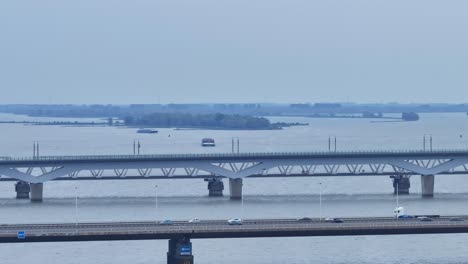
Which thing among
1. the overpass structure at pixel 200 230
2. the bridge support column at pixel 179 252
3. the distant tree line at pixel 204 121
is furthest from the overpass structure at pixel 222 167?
the distant tree line at pixel 204 121

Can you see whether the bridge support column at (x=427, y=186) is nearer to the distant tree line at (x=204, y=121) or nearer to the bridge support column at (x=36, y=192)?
the bridge support column at (x=36, y=192)

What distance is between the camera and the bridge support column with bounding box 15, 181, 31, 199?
175 ft

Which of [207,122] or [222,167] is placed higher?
[222,167]

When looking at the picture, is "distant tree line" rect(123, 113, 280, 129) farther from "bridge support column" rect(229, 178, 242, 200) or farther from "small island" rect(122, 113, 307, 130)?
"bridge support column" rect(229, 178, 242, 200)

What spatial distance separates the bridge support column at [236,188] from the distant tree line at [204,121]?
9056cm

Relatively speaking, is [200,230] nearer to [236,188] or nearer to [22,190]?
[236,188]

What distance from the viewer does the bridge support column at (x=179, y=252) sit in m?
34.6

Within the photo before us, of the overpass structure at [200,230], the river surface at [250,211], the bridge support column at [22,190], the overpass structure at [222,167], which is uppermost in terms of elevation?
the overpass structure at [222,167]

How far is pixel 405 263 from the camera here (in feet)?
113

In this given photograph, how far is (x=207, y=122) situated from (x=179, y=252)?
119 metres

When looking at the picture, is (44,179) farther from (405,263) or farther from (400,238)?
(405,263)

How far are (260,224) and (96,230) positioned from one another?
466cm

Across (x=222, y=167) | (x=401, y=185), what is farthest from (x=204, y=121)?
(x=401, y=185)

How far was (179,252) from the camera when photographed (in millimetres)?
35062
